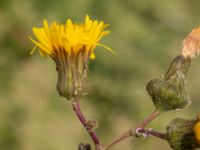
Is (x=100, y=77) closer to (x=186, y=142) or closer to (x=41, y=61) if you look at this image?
(x=41, y=61)

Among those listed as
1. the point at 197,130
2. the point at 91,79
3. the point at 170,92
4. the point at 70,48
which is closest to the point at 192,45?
the point at 170,92

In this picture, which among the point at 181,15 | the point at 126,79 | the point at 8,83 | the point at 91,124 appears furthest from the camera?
the point at 181,15

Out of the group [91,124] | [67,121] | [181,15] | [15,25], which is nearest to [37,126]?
[67,121]

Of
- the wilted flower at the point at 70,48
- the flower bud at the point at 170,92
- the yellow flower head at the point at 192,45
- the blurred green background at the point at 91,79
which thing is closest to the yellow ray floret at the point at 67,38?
the wilted flower at the point at 70,48

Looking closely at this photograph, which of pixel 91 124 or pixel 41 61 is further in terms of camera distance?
pixel 41 61

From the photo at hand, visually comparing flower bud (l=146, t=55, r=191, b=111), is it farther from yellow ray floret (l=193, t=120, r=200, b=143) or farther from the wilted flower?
the wilted flower

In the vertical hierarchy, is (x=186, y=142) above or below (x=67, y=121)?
below
